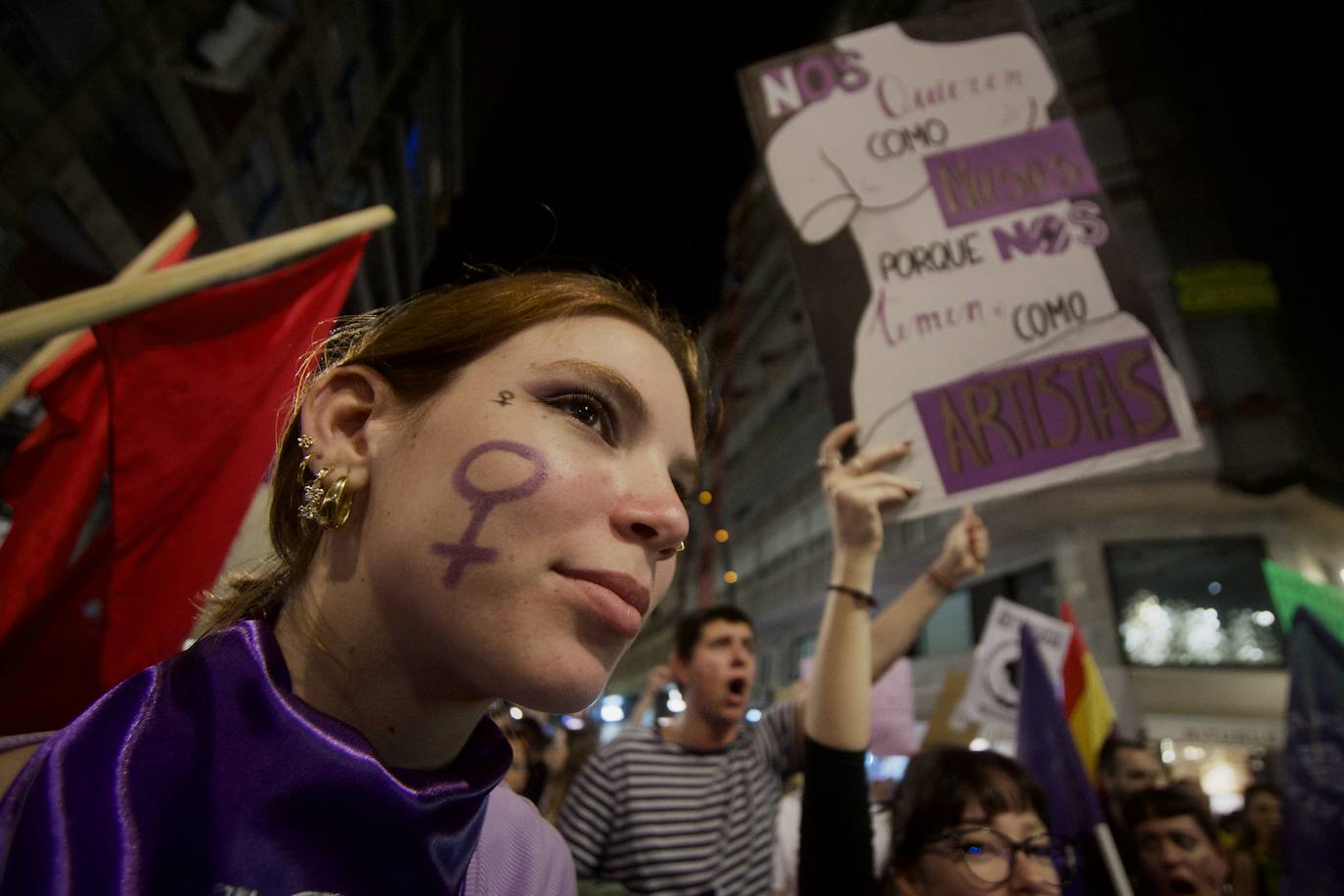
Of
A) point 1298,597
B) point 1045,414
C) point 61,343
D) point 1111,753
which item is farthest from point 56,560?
point 1298,597

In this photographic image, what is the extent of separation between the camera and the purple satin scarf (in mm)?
744

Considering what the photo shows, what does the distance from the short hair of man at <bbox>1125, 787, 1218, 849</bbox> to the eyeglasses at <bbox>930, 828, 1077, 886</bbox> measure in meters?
1.43

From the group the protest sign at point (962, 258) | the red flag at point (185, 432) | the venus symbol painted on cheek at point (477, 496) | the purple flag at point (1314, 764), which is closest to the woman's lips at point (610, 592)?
the venus symbol painted on cheek at point (477, 496)

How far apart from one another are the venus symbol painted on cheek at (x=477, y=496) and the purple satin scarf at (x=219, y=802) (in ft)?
0.79

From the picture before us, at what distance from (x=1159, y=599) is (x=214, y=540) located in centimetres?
1719

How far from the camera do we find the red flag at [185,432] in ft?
6.99

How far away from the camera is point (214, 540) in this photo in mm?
2391

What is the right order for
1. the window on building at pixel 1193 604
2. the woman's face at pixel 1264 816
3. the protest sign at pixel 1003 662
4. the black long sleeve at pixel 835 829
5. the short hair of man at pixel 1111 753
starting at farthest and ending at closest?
the window on building at pixel 1193 604 → the woman's face at pixel 1264 816 → the protest sign at pixel 1003 662 → the short hair of man at pixel 1111 753 → the black long sleeve at pixel 835 829

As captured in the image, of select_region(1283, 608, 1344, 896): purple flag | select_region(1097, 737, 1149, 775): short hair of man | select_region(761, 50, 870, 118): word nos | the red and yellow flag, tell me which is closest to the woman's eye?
select_region(761, 50, 870, 118): word nos

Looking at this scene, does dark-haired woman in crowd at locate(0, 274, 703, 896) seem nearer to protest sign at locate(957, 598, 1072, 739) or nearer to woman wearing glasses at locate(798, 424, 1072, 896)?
woman wearing glasses at locate(798, 424, 1072, 896)

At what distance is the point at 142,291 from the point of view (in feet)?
6.52

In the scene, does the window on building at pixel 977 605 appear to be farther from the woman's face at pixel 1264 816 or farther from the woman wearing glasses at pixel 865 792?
the woman wearing glasses at pixel 865 792

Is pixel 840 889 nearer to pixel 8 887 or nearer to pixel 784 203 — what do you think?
pixel 8 887

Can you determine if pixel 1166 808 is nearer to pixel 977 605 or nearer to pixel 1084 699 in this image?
pixel 1084 699
